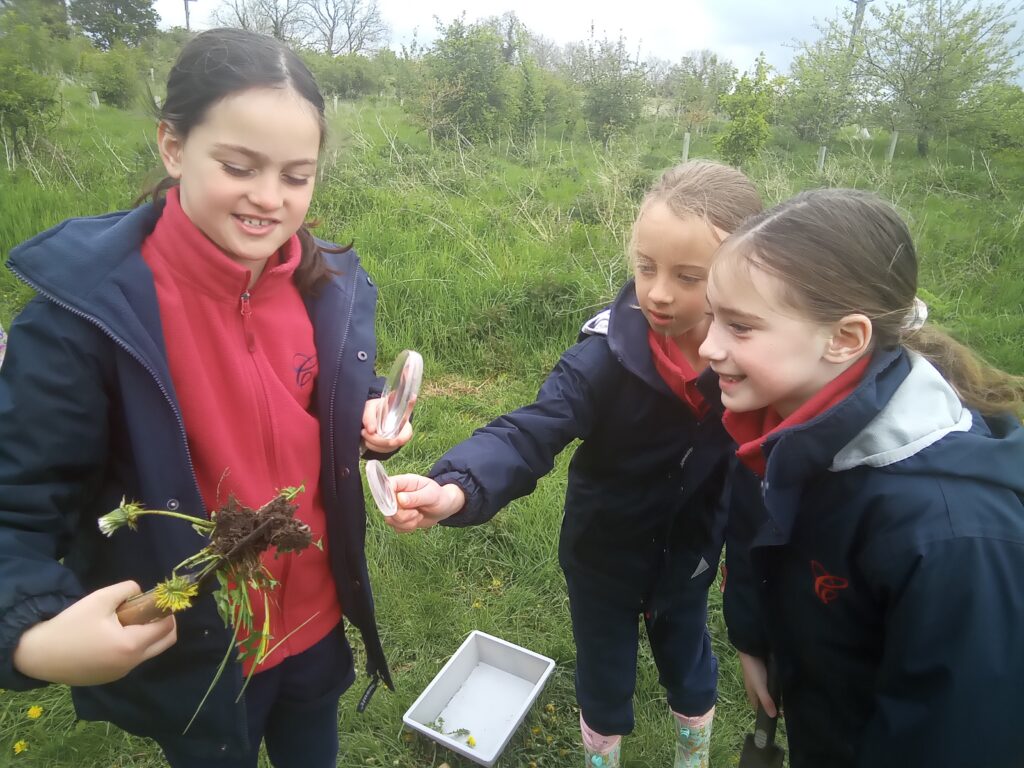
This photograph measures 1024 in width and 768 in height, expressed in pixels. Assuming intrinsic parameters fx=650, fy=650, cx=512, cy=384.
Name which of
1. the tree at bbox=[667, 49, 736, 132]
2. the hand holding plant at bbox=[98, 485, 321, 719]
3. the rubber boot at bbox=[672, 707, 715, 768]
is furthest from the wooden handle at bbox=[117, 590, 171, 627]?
the tree at bbox=[667, 49, 736, 132]

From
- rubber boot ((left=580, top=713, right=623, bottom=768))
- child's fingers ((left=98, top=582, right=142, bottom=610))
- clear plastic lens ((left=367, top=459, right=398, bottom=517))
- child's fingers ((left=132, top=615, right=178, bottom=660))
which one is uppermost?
clear plastic lens ((left=367, top=459, right=398, bottom=517))

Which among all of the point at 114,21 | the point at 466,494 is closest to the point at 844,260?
the point at 466,494

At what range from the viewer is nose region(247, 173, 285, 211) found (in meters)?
1.37

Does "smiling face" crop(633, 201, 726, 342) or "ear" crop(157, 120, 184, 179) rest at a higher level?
"ear" crop(157, 120, 184, 179)

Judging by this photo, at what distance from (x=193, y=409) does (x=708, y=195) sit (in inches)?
53.6

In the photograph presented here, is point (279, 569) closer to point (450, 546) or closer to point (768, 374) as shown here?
point (768, 374)

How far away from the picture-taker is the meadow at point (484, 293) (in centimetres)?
256

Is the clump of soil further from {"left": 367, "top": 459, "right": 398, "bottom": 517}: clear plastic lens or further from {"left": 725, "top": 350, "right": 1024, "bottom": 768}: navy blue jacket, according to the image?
{"left": 725, "top": 350, "right": 1024, "bottom": 768}: navy blue jacket

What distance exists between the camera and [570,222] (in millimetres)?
7113

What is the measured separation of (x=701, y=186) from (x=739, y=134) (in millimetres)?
7011

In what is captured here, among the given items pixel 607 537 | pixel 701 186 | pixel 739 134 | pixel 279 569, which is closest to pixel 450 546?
pixel 607 537

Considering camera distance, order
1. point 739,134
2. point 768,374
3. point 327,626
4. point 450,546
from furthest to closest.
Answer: point 739,134, point 450,546, point 327,626, point 768,374

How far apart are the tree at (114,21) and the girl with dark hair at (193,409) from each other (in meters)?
15.4

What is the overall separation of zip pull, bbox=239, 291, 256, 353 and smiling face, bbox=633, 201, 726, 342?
0.99 meters
